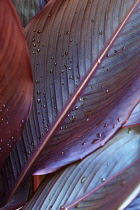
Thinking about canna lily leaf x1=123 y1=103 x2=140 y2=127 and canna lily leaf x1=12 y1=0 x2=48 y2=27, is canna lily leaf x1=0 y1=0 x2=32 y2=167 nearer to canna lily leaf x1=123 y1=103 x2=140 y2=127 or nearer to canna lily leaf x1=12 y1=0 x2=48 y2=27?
canna lily leaf x1=123 y1=103 x2=140 y2=127

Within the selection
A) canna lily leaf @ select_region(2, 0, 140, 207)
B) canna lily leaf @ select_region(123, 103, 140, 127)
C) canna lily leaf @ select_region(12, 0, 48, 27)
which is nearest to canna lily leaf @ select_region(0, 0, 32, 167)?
canna lily leaf @ select_region(2, 0, 140, 207)

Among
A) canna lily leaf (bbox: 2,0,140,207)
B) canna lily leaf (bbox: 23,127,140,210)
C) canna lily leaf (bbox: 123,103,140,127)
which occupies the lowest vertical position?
canna lily leaf (bbox: 23,127,140,210)

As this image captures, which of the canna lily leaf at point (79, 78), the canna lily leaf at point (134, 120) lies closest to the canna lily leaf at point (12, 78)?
the canna lily leaf at point (79, 78)

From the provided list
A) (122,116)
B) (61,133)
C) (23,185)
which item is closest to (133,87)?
(122,116)

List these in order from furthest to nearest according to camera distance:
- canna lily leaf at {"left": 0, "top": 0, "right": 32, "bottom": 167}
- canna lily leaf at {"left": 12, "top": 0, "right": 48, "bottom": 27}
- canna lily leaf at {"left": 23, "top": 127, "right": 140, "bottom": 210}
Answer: canna lily leaf at {"left": 12, "top": 0, "right": 48, "bottom": 27} < canna lily leaf at {"left": 23, "top": 127, "right": 140, "bottom": 210} < canna lily leaf at {"left": 0, "top": 0, "right": 32, "bottom": 167}

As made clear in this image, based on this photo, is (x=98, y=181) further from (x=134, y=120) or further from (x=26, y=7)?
(x=26, y=7)

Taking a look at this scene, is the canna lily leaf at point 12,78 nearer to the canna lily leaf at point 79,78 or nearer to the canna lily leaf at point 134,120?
the canna lily leaf at point 79,78
